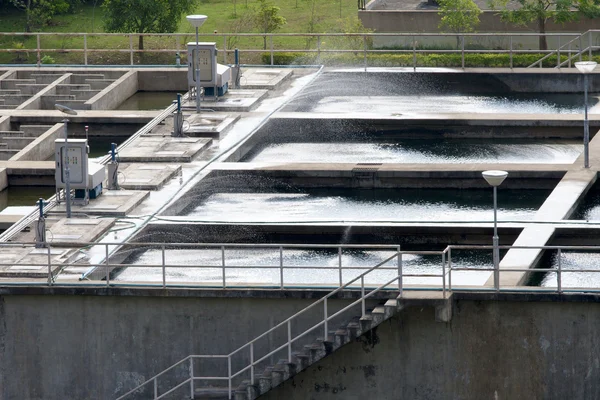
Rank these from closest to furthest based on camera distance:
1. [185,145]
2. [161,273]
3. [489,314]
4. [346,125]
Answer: [489,314] → [161,273] → [185,145] → [346,125]

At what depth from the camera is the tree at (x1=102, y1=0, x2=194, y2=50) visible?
191 feet

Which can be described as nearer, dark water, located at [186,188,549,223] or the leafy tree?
dark water, located at [186,188,549,223]

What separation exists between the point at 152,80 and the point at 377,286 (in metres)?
25.5

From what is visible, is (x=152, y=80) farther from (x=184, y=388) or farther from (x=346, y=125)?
(x=184, y=388)

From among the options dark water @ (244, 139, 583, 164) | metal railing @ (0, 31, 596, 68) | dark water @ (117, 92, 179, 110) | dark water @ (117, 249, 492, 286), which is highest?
metal railing @ (0, 31, 596, 68)

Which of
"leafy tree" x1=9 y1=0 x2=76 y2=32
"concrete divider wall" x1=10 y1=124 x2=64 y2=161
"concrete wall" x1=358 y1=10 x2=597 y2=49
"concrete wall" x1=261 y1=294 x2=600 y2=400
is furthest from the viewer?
"leafy tree" x1=9 y1=0 x2=76 y2=32

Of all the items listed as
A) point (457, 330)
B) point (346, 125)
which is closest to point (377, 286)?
point (457, 330)

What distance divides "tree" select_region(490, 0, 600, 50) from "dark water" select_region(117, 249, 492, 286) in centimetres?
2584

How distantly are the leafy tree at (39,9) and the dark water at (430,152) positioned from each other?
25.1 meters

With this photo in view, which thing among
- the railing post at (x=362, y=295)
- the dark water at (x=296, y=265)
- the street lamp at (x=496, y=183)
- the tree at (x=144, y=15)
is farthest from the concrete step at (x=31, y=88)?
the street lamp at (x=496, y=183)

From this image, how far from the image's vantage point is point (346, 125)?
45188 millimetres

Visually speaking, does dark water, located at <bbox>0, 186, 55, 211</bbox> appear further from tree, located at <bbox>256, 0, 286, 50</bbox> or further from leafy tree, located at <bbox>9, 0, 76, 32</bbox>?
leafy tree, located at <bbox>9, 0, 76, 32</bbox>

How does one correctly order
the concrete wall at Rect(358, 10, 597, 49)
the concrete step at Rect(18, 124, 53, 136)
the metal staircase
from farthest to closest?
the concrete wall at Rect(358, 10, 597, 49) < the concrete step at Rect(18, 124, 53, 136) < the metal staircase

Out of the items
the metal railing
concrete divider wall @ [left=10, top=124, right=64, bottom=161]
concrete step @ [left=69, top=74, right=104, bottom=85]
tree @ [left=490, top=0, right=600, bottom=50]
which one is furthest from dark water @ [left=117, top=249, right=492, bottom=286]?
tree @ [left=490, top=0, right=600, bottom=50]
